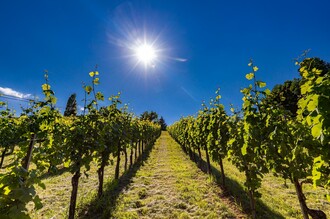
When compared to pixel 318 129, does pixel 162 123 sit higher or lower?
higher

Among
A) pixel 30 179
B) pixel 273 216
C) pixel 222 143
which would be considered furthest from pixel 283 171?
pixel 30 179

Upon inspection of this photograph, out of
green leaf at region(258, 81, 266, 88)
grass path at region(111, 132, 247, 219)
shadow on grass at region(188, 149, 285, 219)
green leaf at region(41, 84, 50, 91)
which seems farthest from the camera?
grass path at region(111, 132, 247, 219)

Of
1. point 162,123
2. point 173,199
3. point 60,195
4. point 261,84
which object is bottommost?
point 173,199

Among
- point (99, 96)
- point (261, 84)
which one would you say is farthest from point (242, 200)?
point (99, 96)

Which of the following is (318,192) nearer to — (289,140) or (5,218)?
(289,140)

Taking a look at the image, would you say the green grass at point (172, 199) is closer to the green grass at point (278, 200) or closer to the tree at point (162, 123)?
the green grass at point (278, 200)

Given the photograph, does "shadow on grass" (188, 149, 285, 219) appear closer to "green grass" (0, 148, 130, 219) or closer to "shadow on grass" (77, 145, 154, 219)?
"shadow on grass" (77, 145, 154, 219)

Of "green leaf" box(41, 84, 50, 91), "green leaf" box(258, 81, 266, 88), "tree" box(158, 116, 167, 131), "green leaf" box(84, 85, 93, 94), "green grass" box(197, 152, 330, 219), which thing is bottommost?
"green grass" box(197, 152, 330, 219)

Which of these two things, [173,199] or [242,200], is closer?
[242,200]

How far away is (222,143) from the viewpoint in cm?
801

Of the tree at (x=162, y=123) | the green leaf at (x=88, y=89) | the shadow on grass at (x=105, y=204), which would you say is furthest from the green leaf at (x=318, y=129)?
the tree at (x=162, y=123)

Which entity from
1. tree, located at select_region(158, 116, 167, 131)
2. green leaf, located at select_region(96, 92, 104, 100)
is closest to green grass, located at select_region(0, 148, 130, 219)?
green leaf, located at select_region(96, 92, 104, 100)

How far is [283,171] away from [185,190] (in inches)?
195

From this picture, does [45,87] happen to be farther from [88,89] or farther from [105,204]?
[105,204]
